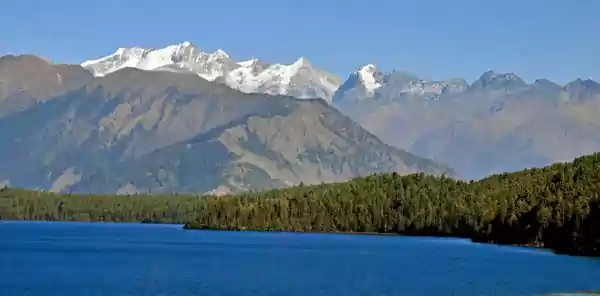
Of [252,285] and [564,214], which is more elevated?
[564,214]

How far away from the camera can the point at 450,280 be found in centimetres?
12012

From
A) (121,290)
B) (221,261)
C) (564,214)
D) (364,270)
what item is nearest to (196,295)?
(121,290)

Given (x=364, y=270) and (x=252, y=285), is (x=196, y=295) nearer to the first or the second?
(x=252, y=285)

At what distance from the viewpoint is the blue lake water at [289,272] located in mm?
105125

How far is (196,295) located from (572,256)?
3799 inches

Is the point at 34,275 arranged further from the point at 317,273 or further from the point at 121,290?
the point at 317,273

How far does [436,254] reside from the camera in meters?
182

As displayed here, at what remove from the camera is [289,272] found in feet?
433

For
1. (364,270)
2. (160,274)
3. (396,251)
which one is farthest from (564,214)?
(160,274)

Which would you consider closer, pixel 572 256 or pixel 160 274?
pixel 160 274

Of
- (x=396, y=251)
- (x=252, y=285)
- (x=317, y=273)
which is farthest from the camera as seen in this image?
(x=396, y=251)

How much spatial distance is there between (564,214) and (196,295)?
4515 inches

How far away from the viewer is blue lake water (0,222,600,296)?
10512cm

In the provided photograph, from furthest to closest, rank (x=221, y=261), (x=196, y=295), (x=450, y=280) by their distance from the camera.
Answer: (x=221, y=261)
(x=450, y=280)
(x=196, y=295)
